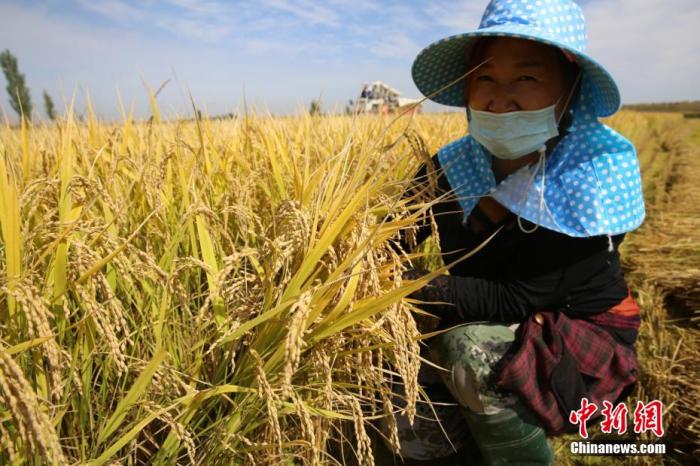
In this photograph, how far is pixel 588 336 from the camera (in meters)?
1.44

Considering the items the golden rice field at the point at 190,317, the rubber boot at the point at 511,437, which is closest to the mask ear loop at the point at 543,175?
the golden rice field at the point at 190,317

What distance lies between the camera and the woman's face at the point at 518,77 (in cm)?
136

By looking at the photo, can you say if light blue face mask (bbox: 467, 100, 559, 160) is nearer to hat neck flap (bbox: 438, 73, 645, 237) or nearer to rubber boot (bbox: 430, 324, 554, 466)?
hat neck flap (bbox: 438, 73, 645, 237)

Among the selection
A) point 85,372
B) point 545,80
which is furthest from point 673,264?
point 85,372

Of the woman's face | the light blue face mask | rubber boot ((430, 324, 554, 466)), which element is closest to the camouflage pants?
rubber boot ((430, 324, 554, 466))

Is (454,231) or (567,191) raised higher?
(567,191)

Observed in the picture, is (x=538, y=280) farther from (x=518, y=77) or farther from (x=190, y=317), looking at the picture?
(x=190, y=317)

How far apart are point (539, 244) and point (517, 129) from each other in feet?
1.30

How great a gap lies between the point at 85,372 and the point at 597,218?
4.76 feet

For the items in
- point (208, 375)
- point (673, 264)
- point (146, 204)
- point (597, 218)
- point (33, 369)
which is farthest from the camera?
point (673, 264)

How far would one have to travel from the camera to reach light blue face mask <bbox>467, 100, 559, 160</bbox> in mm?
1383

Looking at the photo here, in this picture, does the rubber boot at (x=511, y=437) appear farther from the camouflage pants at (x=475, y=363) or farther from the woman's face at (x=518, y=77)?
the woman's face at (x=518, y=77)

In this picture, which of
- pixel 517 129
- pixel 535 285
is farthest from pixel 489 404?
pixel 517 129

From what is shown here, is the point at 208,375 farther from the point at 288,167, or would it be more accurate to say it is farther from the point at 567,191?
the point at 567,191
